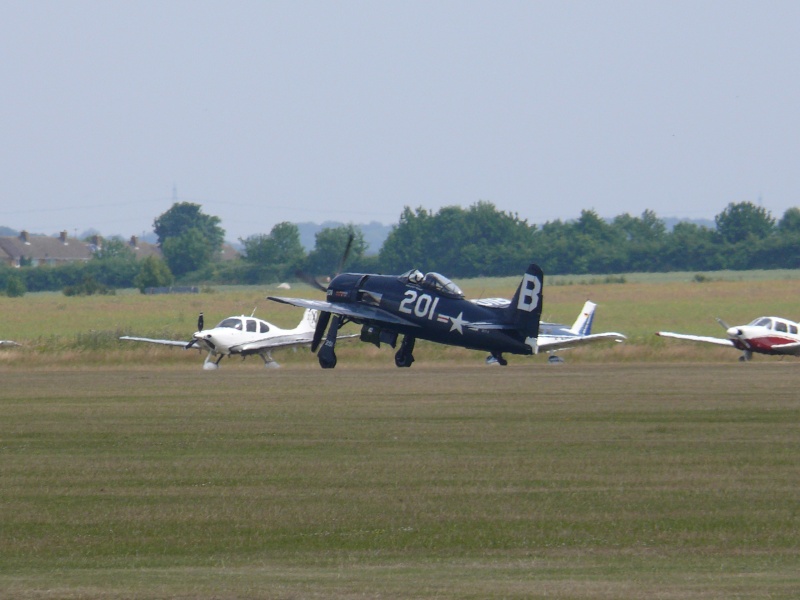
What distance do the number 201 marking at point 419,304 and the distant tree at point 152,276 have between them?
230 ft

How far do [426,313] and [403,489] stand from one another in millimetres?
18033

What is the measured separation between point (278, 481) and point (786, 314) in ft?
161

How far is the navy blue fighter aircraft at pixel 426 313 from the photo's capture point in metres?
29.0

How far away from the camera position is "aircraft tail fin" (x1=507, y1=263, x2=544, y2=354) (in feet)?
94.1

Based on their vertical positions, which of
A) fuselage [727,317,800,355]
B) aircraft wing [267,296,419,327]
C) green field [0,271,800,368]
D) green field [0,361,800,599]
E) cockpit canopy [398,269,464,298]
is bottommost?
green field [0,271,800,368]

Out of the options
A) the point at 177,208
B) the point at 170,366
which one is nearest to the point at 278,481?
the point at 170,366

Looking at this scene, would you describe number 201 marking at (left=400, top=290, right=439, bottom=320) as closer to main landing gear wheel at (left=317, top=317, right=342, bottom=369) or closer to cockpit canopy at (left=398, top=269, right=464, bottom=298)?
cockpit canopy at (left=398, top=269, right=464, bottom=298)

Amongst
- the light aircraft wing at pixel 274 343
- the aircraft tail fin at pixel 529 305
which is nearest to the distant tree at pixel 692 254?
the light aircraft wing at pixel 274 343

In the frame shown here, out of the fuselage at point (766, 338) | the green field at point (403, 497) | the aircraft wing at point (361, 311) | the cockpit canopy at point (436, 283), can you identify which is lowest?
the fuselage at point (766, 338)

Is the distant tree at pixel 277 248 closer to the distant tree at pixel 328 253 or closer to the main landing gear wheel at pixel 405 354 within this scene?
the distant tree at pixel 328 253

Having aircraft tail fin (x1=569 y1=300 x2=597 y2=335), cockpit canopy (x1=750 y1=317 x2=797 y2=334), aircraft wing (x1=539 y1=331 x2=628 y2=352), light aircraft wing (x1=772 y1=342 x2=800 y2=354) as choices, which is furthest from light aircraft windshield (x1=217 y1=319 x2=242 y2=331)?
light aircraft wing (x1=772 y1=342 x2=800 y2=354)

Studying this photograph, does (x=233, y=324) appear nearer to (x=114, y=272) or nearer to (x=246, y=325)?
(x=246, y=325)

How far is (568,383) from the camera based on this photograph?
24.3m

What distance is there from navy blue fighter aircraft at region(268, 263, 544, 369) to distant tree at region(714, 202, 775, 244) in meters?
85.9
